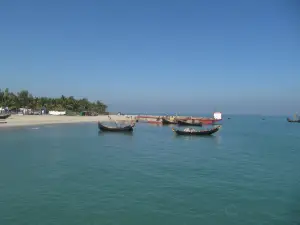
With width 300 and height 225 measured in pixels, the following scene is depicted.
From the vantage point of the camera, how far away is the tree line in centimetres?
9306

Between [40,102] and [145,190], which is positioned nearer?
[145,190]

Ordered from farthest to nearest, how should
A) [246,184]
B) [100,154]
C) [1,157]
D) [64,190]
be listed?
1. [100,154]
2. [1,157]
3. [246,184]
4. [64,190]

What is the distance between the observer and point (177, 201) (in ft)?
47.4

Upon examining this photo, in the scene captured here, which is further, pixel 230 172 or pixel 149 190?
pixel 230 172

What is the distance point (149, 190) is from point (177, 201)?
222 cm

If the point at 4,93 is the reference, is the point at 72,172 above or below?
below

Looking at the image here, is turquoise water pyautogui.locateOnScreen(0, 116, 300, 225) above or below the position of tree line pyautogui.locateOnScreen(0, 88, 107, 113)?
below

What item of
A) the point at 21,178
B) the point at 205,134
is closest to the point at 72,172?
the point at 21,178

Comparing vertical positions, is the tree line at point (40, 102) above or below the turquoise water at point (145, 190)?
above

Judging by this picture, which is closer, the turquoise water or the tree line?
the turquoise water

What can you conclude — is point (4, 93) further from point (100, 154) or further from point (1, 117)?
point (100, 154)

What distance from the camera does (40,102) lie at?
108562 mm

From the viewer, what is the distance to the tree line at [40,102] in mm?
93062

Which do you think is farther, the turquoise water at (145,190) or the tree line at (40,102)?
the tree line at (40,102)
